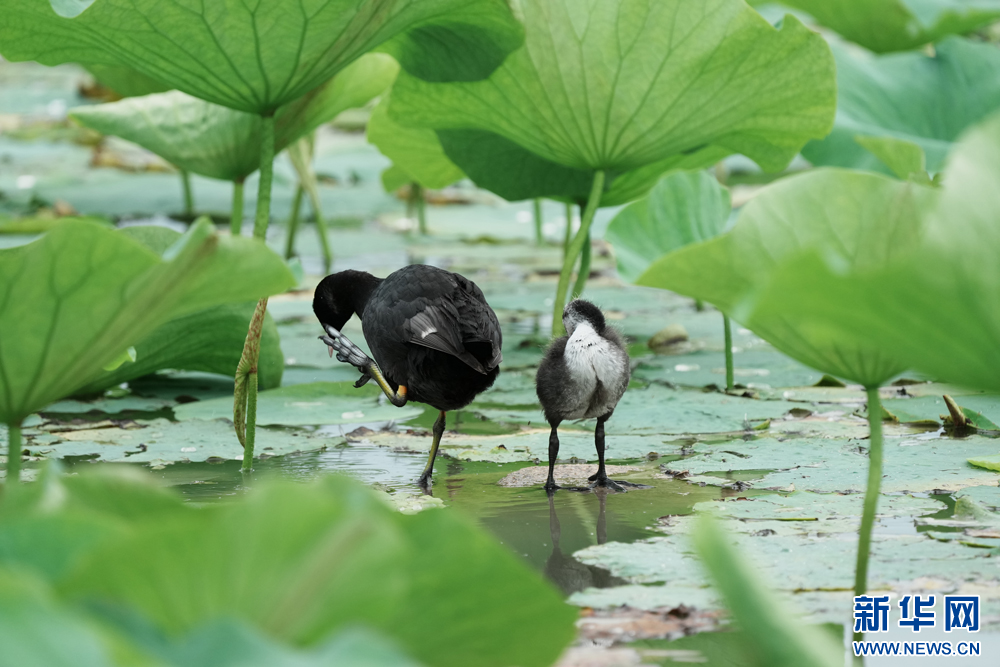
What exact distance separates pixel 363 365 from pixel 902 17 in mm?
3614

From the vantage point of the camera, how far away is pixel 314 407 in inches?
117

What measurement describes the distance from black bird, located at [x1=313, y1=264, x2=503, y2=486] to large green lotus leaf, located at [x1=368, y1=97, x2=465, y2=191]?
1.36 metres

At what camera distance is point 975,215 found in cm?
99

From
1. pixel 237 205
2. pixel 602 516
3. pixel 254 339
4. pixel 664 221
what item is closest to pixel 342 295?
pixel 254 339

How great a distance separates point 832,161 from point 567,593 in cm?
306

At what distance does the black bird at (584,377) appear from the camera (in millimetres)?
2301

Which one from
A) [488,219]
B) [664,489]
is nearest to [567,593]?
[664,489]

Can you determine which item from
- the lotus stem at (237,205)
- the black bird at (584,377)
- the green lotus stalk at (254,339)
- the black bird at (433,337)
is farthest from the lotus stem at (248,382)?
the lotus stem at (237,205)

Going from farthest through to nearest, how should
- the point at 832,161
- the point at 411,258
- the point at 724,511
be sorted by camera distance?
the point at 411,258
the point at 832,161
the point at 724,511

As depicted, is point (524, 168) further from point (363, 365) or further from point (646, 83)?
point (363, 365)

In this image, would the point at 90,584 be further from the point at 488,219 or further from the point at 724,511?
the point at 488,219

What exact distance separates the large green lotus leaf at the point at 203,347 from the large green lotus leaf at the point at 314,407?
145 mm

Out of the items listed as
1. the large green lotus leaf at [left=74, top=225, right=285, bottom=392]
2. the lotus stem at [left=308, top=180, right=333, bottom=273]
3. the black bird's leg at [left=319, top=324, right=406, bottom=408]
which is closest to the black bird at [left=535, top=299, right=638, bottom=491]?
the black bird's leg at [left=319, top=324, right=406, bottom=408]

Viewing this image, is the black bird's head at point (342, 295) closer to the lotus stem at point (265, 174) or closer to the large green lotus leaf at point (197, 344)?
the large green lotus leaf at point (197, 344)
